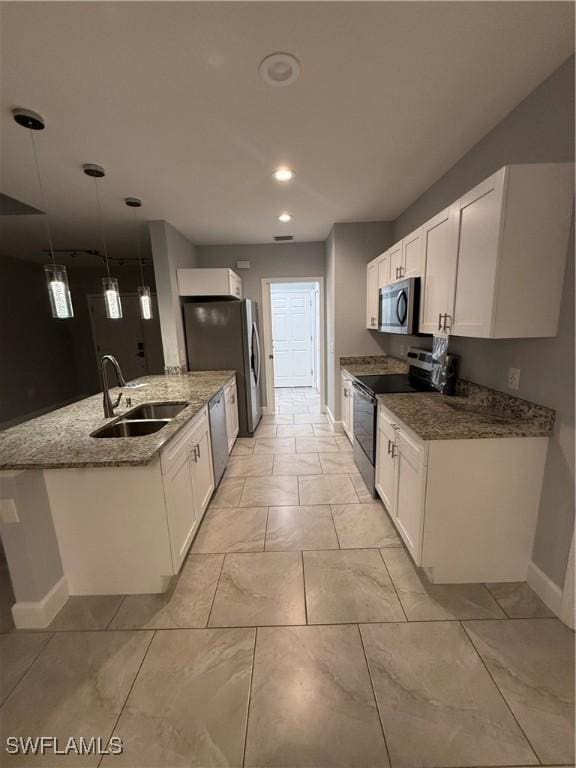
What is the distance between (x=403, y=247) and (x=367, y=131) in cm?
95

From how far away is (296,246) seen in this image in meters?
4.41

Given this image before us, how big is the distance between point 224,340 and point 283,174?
6.31 feet

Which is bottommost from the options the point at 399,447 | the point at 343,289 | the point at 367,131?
the point at 399,447

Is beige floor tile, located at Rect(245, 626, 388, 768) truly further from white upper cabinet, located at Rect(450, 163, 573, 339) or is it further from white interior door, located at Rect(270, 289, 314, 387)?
white interior door, located at Rect(270, 289, 314, 387)

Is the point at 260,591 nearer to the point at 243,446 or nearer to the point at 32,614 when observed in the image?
the point at 32,614

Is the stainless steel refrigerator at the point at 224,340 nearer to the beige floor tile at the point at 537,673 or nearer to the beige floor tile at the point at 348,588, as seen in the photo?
the beige floor tile at the point at 348,588

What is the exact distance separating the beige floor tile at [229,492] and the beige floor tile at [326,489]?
1.83ft

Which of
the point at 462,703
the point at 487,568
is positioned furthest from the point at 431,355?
the point at 462,703

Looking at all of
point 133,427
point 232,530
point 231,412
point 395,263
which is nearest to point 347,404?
point 231,412

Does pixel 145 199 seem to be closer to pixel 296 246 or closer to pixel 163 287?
pixel 163 287

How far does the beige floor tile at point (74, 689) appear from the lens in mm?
1133

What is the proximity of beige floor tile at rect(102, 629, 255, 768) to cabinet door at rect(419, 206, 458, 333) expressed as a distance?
2.16 m

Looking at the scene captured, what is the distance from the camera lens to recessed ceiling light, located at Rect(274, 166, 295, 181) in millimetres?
2285

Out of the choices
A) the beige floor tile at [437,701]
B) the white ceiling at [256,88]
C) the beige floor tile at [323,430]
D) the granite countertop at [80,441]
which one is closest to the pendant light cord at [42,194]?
the white ceiling at [256,88]
